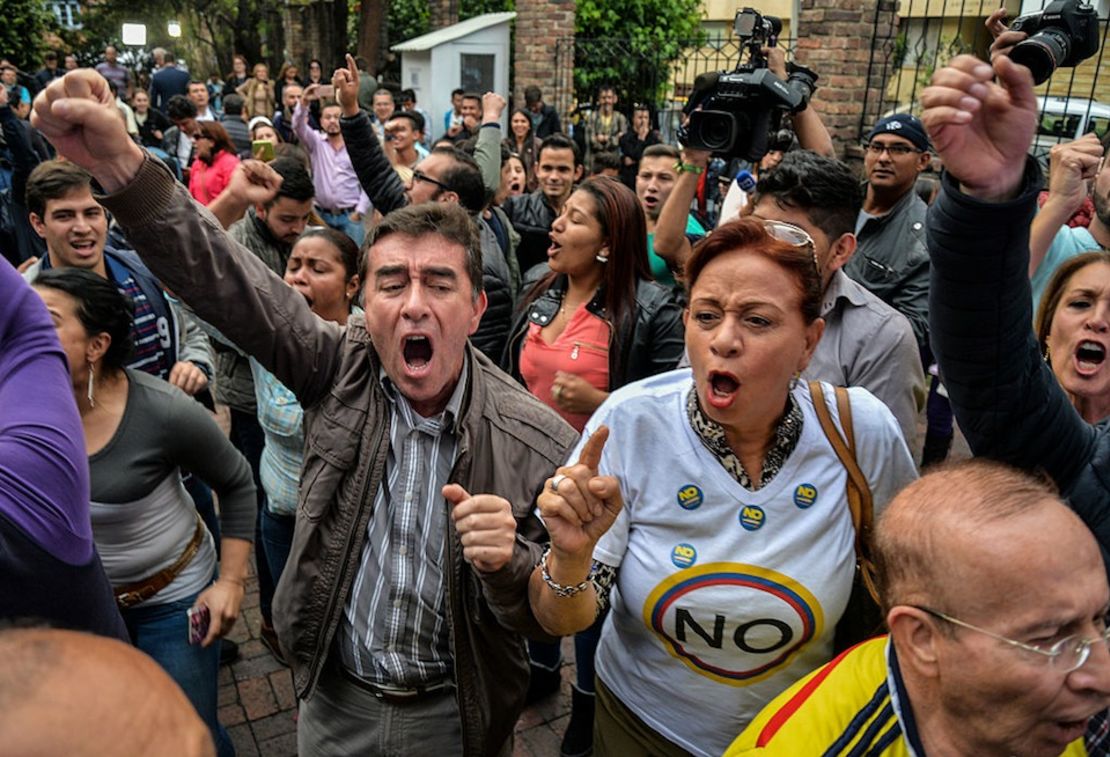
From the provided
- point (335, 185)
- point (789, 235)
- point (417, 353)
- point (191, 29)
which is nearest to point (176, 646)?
point (417, 353)

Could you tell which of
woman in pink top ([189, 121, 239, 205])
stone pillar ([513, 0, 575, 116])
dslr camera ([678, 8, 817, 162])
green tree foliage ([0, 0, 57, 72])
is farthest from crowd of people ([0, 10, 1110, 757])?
green tree foliage ([0, 0, 57, 72])

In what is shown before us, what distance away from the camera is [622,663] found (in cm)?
208

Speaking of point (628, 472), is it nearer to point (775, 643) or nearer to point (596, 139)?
point (775, 643)

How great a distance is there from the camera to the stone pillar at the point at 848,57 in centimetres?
745

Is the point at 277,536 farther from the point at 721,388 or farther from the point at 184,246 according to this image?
the point at 721,388

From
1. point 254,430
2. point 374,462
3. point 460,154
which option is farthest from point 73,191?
point 374,462

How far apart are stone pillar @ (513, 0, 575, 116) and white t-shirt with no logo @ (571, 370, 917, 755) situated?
10.6 meters

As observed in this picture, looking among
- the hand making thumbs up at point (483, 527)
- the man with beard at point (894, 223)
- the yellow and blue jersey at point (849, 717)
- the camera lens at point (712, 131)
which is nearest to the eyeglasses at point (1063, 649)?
the yellow and blue jersey at point (849, 717)

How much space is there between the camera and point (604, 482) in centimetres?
165

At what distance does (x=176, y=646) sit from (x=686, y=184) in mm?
2563

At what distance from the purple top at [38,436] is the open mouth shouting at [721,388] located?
4.19 feet

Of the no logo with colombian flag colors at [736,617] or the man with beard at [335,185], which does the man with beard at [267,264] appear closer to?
the no logo with colombian flag colors at [736,617]

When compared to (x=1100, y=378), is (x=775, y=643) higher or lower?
lower

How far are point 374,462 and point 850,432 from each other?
113 centimetres
